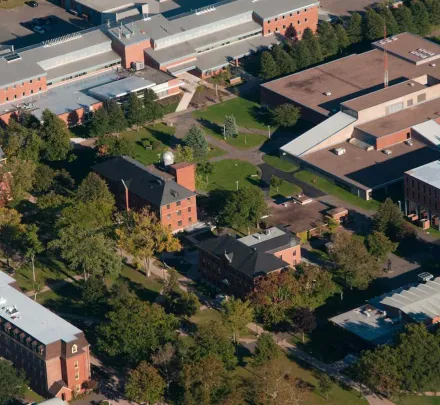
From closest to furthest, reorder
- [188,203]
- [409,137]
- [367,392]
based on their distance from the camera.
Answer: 1. [367,392]
2. [188,203]
3. [409,137]

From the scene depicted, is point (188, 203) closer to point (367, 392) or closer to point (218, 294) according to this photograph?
point (218, 294)

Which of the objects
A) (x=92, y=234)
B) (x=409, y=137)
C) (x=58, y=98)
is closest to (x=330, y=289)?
(x=92, y=234)

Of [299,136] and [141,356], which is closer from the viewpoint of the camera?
[141,356]

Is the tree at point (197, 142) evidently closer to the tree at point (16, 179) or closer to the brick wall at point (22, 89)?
the tree at point (16, 179)

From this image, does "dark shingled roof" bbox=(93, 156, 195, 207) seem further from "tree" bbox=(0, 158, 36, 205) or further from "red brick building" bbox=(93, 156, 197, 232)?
"tree" bbox=(0, 158, 36, 205)

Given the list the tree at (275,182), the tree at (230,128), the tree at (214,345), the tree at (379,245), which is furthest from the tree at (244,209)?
the tree at (214,345)

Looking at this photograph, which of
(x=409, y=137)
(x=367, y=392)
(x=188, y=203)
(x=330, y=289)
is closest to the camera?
(x=367, y=392)
